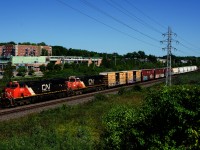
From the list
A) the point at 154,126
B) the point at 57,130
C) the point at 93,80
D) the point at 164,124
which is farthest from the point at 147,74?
the point at 164,124

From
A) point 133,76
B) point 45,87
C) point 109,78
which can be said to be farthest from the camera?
point 133,76

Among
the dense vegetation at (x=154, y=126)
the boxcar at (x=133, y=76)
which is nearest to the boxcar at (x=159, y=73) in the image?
the boxcar at (x=133, y=76)

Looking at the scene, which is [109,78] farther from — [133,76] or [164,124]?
[164,124]

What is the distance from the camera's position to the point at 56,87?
5306cm

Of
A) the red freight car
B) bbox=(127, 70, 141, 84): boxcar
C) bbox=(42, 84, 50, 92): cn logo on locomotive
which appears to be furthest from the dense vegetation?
the red freight car

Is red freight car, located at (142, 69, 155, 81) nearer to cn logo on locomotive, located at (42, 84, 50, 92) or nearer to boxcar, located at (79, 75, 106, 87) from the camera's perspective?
boxcar, located at (79, 75, 106, 87)

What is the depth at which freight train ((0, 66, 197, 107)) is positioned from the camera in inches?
1716

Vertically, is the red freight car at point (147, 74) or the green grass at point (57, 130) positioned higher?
the red freight car at point (147, 74)

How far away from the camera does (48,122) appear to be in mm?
29828

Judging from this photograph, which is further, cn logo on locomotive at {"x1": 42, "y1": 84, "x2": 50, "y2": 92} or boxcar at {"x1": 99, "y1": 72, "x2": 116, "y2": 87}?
boxcar at {"x1": 99, "y1": 72, "x2": 116, "y2": 87}

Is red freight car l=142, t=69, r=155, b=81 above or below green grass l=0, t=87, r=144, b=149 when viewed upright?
above

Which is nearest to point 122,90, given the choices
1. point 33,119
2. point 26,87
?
point 26,87

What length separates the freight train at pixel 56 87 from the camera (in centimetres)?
4359

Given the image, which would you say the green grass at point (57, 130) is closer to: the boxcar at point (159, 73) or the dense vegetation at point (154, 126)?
the dense vegetation at point (154, 126)
